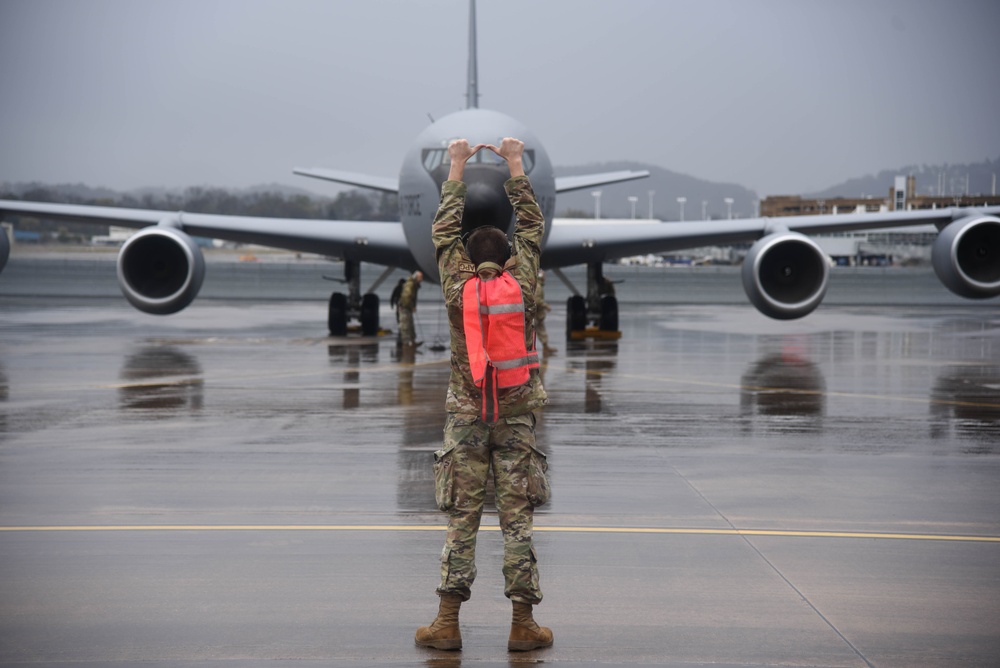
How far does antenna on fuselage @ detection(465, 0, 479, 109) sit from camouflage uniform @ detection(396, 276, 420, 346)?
4.81 metres

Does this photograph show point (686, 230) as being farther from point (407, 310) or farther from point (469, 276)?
point (469, 276)

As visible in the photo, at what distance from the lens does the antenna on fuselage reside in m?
22.3

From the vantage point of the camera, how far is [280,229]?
20000 mm

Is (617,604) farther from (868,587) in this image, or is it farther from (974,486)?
(974,486)

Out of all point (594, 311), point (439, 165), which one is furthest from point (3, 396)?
point (594, 311)

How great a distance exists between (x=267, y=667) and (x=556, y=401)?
8001 mm

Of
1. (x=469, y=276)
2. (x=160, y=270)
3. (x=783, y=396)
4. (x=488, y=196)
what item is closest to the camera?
(x=469, y=276)

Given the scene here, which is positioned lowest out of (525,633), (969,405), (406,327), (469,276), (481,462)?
(525,633)

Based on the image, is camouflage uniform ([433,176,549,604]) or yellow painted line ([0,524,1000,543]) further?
yellow painted line ([0,524,1000,543])

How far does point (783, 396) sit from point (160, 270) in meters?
11.5

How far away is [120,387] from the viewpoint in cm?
1293

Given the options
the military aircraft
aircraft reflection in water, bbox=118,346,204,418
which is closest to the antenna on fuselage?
the military aircraft

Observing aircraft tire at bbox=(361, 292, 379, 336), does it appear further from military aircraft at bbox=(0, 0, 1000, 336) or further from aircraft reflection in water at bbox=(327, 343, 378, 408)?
aircraft reflection in water at bbox=(327, 343, 378, 408)

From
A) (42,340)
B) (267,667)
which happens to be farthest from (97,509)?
(42,340)
